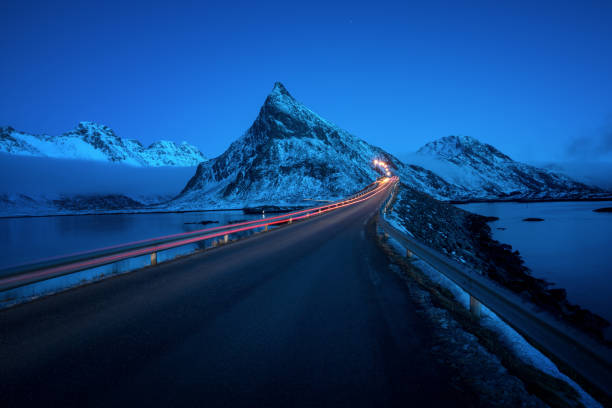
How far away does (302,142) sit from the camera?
626 feet

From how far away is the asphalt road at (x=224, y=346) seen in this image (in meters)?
2.58

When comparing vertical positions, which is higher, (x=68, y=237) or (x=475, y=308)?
(x=475, y=308)

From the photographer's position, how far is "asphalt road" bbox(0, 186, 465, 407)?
2.58 m

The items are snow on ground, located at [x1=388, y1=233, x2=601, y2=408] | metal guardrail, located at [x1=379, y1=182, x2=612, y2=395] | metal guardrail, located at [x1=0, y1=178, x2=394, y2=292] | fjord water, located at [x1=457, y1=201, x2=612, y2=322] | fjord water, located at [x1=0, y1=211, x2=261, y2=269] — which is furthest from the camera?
fjord water, located at [x1=0, y1=211, x2=261, y2=269]

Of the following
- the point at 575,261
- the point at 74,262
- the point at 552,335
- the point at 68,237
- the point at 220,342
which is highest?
the point at 552,335

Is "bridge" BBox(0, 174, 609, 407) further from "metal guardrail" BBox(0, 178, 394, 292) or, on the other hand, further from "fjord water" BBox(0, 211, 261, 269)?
"fjord water" BBox(0, 211, 261, 269)

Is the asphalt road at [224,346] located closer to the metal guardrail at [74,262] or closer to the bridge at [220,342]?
the bridge at [220,342]

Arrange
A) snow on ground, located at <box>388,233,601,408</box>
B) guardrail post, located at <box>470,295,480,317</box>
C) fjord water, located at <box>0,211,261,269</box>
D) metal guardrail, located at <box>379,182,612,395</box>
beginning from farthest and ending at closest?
1. fjord water, located at <box>0,211,261,269</box>
2. guardrail post, located at <box>470,295,480,317</box>
3. snow on ground, located at <box>388,233,601,408</box>
4. metal guardrail, located at <box>379,182,612,395</box>

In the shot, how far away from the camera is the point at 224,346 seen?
3.45 metres

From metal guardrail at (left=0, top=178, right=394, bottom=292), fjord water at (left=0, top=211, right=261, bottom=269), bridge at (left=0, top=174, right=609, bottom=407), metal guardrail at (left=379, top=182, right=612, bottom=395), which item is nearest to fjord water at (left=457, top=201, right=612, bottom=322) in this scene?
metal guardrail at (left=379, top=182, right=612, bottom=395)

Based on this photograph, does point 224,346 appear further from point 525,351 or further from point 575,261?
point 575,261

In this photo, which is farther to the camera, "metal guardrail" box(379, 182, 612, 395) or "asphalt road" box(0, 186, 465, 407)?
"asphalt road" box(0, 186, 465, 407)

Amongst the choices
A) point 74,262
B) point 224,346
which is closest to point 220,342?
point 224,346

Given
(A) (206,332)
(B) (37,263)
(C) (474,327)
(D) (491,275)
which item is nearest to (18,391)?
(A) (206,332)
